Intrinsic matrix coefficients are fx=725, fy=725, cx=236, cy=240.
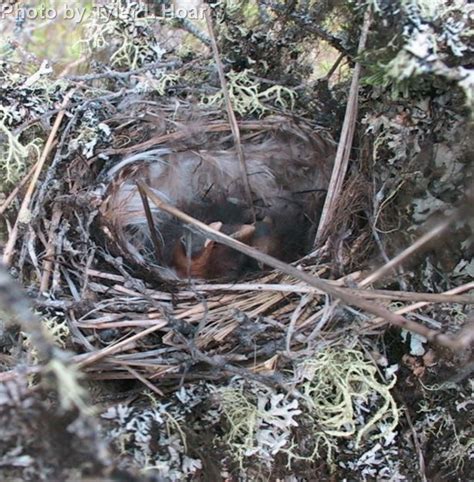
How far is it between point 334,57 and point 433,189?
366 mm

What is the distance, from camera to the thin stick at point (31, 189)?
1136mm

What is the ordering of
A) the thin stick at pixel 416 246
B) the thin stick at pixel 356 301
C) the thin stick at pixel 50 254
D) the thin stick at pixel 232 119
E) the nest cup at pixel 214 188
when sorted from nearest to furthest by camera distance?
the thin stick at pixel 356 301 → the thin stick at pixel 416 246 → the thin stick at pixel 50 254 → the thin stick at pixel 232 119 → the nest cup at pixel 214 188

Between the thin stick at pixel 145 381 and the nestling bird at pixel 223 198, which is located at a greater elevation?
the nestling bird at pixel 223 198

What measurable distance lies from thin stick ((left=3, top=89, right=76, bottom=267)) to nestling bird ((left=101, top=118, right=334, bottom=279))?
14 centimetres

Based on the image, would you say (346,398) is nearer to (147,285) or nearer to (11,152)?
(147,285)

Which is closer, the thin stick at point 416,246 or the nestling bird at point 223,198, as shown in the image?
the thin stick at point 416,246

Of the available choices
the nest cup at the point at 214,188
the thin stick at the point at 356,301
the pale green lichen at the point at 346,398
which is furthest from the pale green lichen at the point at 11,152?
the pale green lichen at the point at 346,398

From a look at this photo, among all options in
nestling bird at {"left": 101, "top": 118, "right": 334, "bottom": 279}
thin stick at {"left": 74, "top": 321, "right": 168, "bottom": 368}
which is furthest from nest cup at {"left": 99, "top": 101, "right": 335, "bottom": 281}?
thin stick at {"left": 74, "top": 321, "right": 168, "bottom": 368}

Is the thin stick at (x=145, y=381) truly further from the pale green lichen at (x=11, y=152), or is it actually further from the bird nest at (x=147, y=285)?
the pale green lichen at (x=11, y=152)

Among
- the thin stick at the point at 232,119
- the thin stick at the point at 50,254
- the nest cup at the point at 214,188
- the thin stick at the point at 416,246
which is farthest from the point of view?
the nest cup at the point at 214,188

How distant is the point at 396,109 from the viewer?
1052 mm

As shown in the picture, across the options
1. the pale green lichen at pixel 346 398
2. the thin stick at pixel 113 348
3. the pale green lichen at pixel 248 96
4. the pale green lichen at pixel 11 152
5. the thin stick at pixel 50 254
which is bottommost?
the pale green lichen at pixel 346 398

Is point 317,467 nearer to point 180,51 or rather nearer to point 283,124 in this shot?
point 283,124

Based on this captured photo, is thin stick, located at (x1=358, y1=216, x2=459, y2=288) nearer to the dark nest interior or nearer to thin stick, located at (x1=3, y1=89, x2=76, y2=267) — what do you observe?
the dark nest interior
